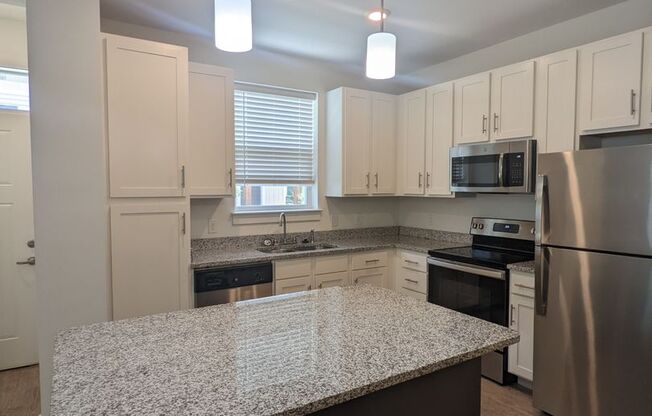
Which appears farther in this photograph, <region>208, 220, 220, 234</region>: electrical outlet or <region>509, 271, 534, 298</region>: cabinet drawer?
<region>208, 220, 220, 234</region>: electrical outlet

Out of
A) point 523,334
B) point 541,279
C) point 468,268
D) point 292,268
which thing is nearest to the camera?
point 541,279

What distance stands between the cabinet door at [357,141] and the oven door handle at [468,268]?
3.36 ft

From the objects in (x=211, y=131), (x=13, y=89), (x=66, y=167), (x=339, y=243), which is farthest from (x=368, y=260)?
(x=13, y=89)

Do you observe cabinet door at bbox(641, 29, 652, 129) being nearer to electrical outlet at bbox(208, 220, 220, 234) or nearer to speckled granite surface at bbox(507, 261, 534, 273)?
speckled granite surface at bbox(507, 261, 534, 273)

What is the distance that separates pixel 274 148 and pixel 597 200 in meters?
2.60

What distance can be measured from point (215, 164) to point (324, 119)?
133 centimetres

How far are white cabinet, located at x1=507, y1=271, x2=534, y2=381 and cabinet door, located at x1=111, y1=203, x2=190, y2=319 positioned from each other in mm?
2235

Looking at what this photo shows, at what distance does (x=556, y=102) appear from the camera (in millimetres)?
2715

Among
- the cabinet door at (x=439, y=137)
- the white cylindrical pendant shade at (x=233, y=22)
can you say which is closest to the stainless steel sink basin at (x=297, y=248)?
the cabinet door at (x=439, y=137)

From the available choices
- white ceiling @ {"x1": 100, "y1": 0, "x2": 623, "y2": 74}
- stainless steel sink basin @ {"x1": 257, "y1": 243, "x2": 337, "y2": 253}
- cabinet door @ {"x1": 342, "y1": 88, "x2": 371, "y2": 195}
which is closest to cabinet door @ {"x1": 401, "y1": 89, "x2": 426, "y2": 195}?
cabinet door @ {"x1": 342, "y1": 88, "x2": 371, "y2": 195}

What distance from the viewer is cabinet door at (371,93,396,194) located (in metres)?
3.94

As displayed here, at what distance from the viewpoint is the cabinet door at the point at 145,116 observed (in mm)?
2471

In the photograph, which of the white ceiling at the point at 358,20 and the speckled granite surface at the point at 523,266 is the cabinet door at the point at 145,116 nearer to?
the white ceiling at the point at 358,20

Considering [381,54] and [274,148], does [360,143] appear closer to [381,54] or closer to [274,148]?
[274,148]
